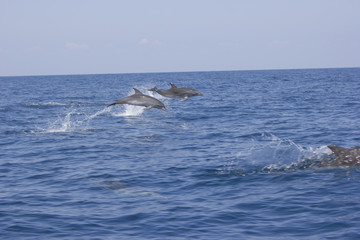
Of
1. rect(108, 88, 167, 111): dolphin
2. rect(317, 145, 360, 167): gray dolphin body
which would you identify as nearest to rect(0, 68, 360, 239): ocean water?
rect(317, 145, 360, 167): gray dolphin body

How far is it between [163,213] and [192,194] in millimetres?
1687

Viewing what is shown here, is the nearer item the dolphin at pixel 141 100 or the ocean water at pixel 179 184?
the ocean water at pixel 179 184

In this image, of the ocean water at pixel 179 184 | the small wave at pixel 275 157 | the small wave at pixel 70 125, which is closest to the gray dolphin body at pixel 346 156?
the ocean water at pixel 179 184

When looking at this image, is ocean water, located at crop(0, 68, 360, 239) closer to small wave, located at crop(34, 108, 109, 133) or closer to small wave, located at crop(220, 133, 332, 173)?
small wave, located at crop(220, 133, 332, 173)

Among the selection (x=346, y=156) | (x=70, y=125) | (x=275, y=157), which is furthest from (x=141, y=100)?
(x=346, y=156)

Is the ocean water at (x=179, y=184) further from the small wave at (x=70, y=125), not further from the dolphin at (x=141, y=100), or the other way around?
the dolphin at (x=141, y=100)

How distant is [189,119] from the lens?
29375 mm

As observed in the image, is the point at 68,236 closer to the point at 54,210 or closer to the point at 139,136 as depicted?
the point at 54,210

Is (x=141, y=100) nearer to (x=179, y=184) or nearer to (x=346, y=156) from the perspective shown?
(x=179, y=184)

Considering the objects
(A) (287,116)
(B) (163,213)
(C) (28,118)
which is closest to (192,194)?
(B) (163,213)

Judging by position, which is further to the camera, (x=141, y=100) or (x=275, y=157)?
(x=141, y=100)

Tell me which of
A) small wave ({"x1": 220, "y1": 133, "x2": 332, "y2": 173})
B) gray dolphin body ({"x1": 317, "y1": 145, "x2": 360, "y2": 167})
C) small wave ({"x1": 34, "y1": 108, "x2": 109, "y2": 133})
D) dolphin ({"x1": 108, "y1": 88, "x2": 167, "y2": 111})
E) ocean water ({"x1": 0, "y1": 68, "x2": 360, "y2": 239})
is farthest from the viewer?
small wave ({"x1": 34, "y1": 108, "x2": 109, "y2": 133})

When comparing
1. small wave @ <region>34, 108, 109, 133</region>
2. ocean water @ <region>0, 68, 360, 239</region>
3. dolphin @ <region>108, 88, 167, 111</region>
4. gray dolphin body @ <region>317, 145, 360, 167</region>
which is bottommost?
ocean water @ <region>0, 68, 360, 239</region>

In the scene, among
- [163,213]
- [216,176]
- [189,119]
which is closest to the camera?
[163,213]
